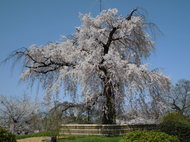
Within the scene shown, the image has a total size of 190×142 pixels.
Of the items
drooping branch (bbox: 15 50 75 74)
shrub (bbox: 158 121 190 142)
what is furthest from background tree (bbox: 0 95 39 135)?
shrub (bbox: 158 121 190 142)

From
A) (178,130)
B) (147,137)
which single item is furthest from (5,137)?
(178,130)

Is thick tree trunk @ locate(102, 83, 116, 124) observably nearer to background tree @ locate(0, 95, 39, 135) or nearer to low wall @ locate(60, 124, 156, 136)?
low wall @ locate(60, 124, 156, 136)

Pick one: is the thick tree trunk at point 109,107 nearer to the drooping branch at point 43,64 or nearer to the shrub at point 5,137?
the drooping branch at point 43,64

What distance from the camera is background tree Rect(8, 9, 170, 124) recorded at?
1697 cm

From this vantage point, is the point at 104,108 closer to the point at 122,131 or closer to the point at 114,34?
the point at 122,131

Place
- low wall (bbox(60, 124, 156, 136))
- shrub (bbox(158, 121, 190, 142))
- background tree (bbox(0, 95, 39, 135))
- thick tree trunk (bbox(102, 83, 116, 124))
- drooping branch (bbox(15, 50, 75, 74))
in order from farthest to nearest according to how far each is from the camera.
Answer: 1. background tree (bbox(0, 95, 39, 135))
2. drooping branch (bbox(15, 50, 75, 74))
3. thick tree trunk (bbox(102, 83, 116, 124))
4. low wall (bbox(60, 124, 156, 136))
5. shrub (bbox(158, 121, 190, 142))

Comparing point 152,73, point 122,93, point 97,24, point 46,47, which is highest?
point 97,24

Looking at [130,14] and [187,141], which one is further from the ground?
[130,14]

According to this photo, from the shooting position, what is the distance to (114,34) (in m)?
20.3

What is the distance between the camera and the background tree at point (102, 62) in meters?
17.0

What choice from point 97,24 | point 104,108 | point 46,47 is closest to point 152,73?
point 104,108

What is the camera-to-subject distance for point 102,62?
1802cm

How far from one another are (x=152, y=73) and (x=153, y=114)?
111 inches

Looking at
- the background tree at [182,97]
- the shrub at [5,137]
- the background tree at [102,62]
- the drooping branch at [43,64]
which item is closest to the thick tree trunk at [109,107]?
the background tree at [102,62]
